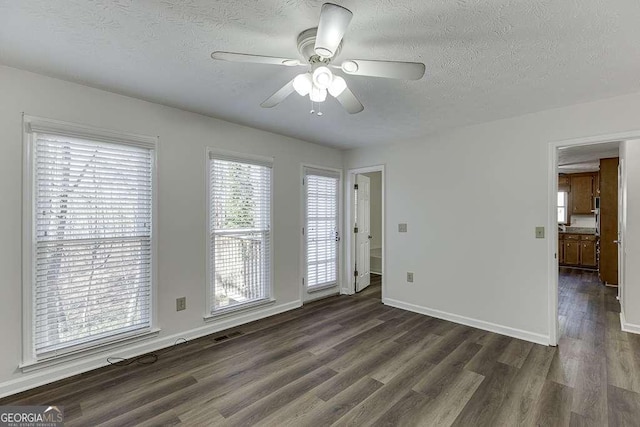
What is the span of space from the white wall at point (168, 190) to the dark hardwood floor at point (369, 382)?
36 centimetres

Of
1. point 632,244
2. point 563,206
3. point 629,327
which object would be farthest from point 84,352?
point 563,206

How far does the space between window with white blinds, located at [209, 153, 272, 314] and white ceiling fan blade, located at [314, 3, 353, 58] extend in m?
2.22

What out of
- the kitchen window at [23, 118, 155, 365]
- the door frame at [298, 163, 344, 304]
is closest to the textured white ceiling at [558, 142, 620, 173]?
Answer: the door frame at [298, 163, 344, 304]

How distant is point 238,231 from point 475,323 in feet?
9.81

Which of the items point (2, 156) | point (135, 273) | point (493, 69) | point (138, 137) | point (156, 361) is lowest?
point (156, 361)

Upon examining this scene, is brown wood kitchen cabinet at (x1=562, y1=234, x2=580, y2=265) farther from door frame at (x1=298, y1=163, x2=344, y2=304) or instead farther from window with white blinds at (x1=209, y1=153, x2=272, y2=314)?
window with white blinds at (x1=209, y1=153, x2=272, y2=314)

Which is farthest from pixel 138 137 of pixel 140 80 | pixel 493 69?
pixel 493 69

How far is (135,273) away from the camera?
9.05 ft

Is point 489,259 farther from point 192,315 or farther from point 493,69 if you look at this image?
point 192,315

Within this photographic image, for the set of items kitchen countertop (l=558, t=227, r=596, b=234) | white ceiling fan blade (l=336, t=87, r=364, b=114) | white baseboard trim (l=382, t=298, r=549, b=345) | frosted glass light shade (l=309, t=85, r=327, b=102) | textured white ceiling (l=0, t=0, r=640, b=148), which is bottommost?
white baseboard trim (l=382, t=298, r=549, b=345)

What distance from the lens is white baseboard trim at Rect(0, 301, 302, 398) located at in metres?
2.21

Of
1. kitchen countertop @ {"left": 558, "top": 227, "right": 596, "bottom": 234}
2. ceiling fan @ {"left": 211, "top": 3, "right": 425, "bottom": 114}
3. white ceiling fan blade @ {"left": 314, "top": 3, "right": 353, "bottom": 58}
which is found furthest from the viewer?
kitchen countertop @ {"left": 558, "top": 227, "right": 596, "bottom": 234}

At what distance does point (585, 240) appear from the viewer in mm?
6738

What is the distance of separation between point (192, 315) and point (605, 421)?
11.1 feet
